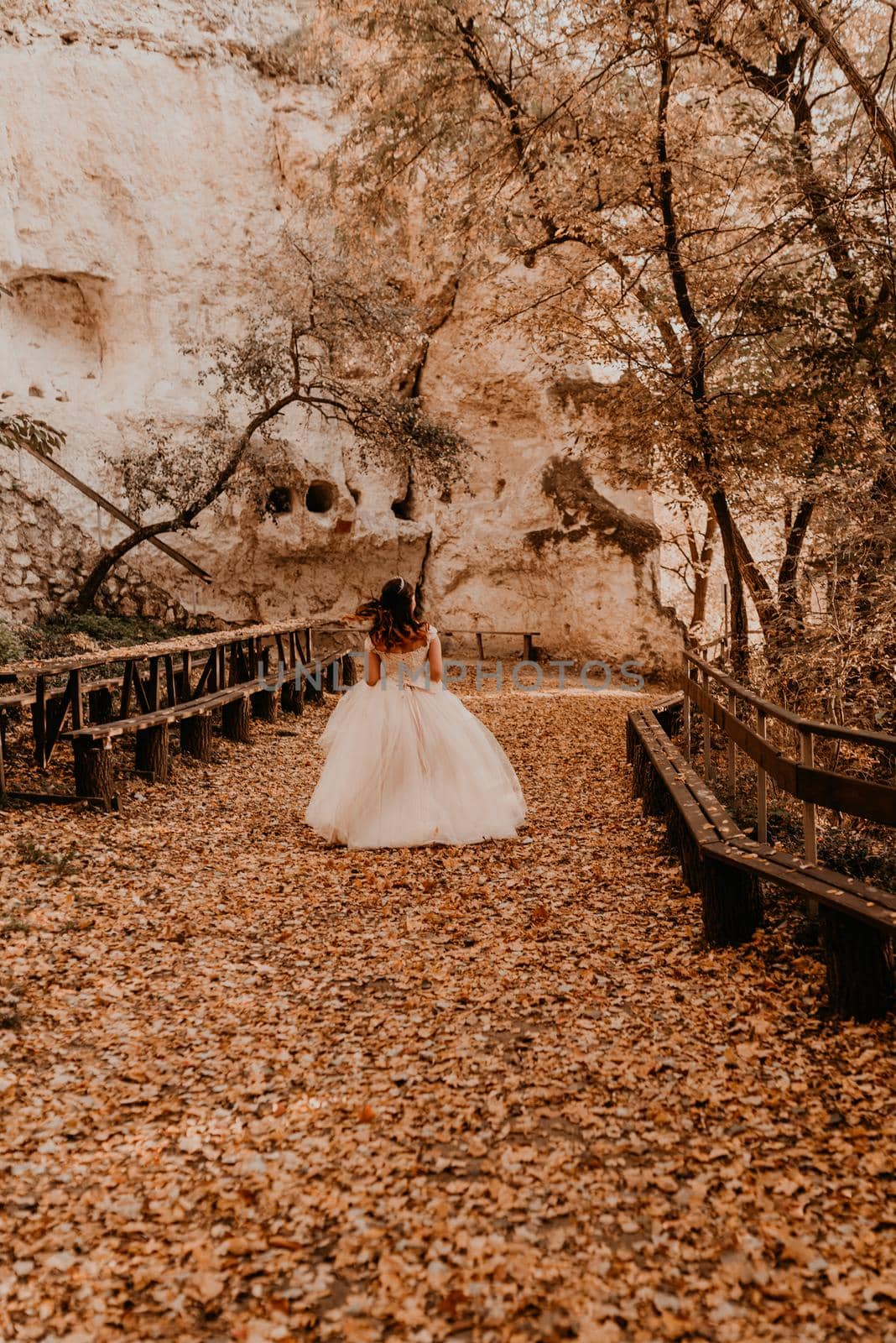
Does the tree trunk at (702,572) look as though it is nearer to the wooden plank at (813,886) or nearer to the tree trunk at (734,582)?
the tree trunk at (734,582)

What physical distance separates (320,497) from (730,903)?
1668 cm

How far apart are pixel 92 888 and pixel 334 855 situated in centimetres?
166

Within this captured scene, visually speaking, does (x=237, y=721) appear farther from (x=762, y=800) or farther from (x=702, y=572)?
(x=702, y=572)

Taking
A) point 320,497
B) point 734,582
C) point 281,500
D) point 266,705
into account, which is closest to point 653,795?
point 734,582

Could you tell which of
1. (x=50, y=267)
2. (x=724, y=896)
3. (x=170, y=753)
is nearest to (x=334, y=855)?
(x=724, y=896)

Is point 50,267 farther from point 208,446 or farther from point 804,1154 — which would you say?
point 804,1154

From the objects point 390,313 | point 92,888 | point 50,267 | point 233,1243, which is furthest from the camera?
point 50,267

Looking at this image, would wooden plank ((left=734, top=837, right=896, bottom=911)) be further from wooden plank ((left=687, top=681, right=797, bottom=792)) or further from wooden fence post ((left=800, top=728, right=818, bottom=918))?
wooden plank ((left=687, top=681, right=797, bottom=792))

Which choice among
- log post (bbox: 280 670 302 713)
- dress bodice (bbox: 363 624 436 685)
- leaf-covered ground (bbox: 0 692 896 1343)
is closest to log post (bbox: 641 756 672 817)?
leaf-covered ground (bbox: 0 692 896 1343)

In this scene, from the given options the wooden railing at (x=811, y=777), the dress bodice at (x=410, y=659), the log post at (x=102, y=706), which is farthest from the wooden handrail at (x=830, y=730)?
the log post at (x=102, y=706)

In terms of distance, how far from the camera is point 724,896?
4.94 m

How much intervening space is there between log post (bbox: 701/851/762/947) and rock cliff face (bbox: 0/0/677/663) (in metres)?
14.7

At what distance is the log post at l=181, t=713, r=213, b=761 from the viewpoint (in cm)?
1024

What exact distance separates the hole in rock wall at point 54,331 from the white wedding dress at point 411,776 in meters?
14.8
